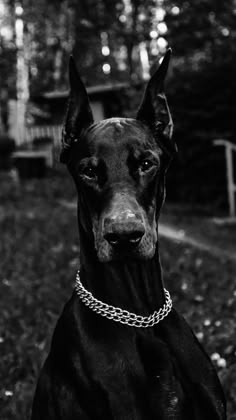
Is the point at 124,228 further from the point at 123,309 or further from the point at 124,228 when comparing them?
the point at 123,309

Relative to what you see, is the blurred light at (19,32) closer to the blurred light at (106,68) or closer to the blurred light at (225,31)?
the blurred light at (106,68)

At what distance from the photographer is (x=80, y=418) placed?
2201 millimetres

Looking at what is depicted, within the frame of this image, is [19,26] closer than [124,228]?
No

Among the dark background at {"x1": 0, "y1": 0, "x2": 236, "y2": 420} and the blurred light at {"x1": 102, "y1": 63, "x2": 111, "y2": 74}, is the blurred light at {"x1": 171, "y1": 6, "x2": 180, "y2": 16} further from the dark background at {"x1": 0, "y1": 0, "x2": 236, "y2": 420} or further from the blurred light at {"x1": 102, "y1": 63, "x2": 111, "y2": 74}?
the blurred light at {"x1": 102, "y1": 63, "x2": 111, "y2": 74}

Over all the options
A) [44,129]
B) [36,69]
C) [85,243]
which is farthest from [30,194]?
[36,69]

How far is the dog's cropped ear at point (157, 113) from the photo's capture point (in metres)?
2.54

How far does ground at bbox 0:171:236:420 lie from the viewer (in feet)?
14.6

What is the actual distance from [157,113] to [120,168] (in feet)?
1.44

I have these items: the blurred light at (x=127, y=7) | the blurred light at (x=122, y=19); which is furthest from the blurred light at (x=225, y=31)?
the blurred light at (x=122, y=19)

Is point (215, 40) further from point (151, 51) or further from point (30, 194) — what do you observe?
point (30, 194)

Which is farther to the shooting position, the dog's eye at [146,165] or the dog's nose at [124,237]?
the dog's eye at [146,165]

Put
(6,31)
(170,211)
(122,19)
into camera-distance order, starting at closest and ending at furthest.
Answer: (170,211) < (122,19) < (6,31)

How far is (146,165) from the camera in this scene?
2330 mm

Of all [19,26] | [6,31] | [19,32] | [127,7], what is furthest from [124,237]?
[6,31]
